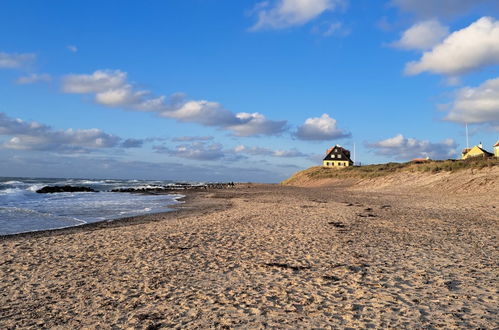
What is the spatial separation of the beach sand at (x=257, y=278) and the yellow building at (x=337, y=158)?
300 feet

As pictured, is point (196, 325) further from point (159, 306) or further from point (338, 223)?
point (338, 223)

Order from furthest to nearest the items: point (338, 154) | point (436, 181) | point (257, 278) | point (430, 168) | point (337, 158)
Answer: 1. point (338, 154)
2. point (337, 158)
3. point (430, 168)
4. point (436, 181)
5. point (257, 278)

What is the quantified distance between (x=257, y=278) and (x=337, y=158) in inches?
3988

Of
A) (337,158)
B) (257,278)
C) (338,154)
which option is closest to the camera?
(257,278)

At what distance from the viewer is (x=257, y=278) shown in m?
9.52

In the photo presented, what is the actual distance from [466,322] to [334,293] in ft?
8.46

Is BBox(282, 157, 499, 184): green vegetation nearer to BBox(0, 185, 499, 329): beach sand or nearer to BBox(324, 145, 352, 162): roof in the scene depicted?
BBox(324, 145, 352, 162): roof

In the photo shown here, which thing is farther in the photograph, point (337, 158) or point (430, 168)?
point (337, 158)

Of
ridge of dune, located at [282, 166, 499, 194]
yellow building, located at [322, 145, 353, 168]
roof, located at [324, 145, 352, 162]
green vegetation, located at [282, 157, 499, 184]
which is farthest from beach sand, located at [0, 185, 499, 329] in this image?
roof, located at [324, 145, 352, 162]

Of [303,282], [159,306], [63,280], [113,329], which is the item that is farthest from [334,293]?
[63,280]

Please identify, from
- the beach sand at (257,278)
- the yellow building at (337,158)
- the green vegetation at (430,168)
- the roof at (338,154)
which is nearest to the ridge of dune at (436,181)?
the green vegetation at (430,168)

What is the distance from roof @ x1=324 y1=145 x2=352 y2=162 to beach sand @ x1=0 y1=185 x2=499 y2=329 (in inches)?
3618

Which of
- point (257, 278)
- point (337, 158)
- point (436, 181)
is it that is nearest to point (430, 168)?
point (436, 181)

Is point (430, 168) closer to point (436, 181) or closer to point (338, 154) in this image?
point (436, 181)
